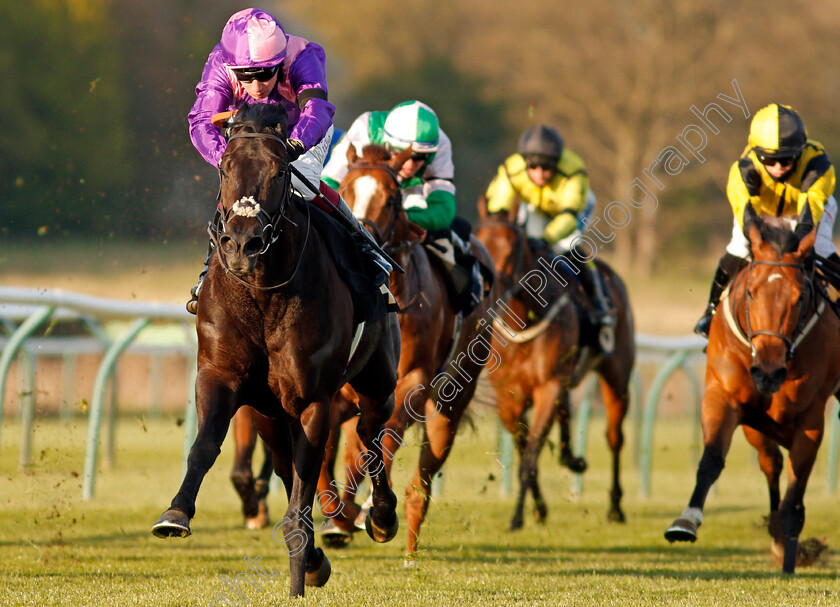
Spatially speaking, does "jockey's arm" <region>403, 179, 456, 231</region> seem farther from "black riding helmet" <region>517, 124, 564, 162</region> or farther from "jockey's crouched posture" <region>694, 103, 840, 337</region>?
"black riding helmet" <region>517, 124, 564, 162</region>

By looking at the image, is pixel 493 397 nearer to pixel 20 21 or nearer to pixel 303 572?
pixel 303 572

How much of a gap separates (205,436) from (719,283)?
141 inches

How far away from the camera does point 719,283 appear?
6.74 meters

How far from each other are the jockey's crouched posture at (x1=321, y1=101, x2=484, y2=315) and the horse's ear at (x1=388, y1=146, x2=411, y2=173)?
0.38 meters

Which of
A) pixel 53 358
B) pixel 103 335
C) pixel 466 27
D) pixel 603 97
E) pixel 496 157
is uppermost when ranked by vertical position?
pixel 466 27

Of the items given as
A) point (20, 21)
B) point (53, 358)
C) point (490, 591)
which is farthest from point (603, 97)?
point (490, 591)

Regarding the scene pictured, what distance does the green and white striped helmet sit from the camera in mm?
6836

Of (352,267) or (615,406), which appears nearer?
(352,267)

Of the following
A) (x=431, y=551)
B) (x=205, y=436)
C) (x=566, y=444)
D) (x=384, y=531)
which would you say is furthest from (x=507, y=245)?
(x=205, y=436)

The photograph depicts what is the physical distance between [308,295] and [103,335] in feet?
18.8

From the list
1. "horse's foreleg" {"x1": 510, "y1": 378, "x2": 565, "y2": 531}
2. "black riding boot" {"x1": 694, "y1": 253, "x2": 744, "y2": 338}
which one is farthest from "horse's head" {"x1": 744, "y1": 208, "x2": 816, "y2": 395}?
"horse's foreleg" {"x1": 510, "y1": 378, "x2": 565, "y2": 531}

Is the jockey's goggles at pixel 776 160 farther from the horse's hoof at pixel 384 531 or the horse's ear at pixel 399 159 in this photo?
the horse's hoof at pixel 384 531

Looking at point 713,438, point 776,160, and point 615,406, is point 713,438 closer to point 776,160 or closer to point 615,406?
point 776,160

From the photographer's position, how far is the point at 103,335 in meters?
9.82
